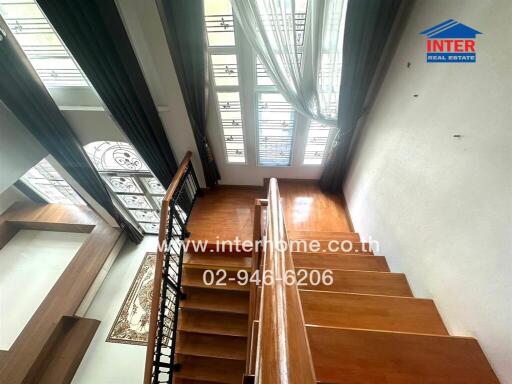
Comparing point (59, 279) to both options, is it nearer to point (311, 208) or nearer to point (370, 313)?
point (311, 208)

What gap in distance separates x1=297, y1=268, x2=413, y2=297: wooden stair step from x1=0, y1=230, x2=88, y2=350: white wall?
4021 millimetres

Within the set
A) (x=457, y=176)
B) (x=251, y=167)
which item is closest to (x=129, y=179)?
(x=251, y=167)

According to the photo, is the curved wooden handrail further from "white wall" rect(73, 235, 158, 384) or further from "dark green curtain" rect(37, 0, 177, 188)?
"white wall" rect(73, 235, 158, 384)

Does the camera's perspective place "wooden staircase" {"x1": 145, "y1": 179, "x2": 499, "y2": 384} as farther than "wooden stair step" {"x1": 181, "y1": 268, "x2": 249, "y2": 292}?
No

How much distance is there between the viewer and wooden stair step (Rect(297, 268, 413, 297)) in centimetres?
150

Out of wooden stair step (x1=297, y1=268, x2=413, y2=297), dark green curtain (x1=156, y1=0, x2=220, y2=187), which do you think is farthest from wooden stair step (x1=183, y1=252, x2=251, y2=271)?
dark green curtain (x1=156, y1=0, x2=220, y2=187)

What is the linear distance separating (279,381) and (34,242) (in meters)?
5.07

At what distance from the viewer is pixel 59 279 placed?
3271 millimetres

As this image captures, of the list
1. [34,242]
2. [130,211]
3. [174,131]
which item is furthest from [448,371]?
[34,242]

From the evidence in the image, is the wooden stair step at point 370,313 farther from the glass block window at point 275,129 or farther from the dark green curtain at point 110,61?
the dark green curtain at point 110,61

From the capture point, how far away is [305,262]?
179 centimetres

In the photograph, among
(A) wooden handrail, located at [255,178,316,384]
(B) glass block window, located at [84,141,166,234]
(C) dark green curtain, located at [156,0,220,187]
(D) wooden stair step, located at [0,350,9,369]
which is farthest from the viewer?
(B) glass block window, located at [84,141,166,234]

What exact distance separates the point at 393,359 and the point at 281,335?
0.73 meters

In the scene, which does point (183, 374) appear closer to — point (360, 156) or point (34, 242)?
point (360, 156)
